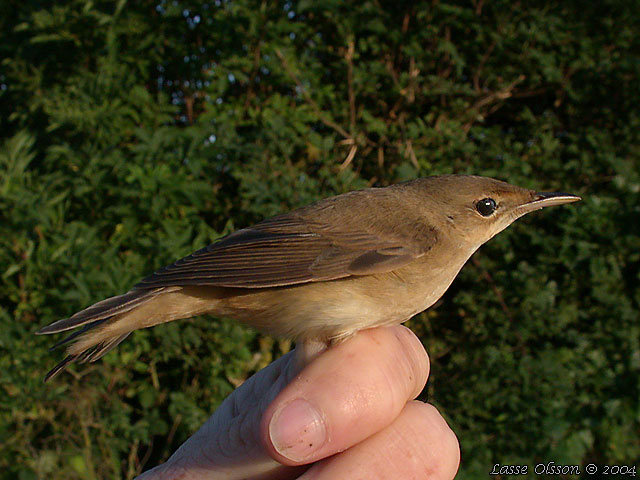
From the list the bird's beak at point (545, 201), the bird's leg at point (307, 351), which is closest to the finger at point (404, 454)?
the bird's leg at point (307, 351)

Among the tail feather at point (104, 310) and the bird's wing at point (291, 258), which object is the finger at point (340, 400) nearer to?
the bird's wing at point (291, 258)

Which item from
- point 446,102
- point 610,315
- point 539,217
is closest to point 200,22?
point 446,102

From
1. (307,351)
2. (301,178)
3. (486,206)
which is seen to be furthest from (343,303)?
(301,178)

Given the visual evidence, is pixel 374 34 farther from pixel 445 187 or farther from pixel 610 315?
pixel 610 315

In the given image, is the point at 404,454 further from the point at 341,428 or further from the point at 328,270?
the point at 328,270

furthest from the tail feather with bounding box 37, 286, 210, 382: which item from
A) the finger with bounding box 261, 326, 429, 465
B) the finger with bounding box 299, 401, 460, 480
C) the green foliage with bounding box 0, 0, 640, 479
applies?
the green foliage with bounding box 0, 0, 640, 479

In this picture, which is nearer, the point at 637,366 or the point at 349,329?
the point at 349,329

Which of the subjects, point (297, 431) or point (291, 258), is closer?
point (297, 431)

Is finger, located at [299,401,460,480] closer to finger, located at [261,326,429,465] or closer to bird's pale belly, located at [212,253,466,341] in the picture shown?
finger, located at [261,326,429,465]
